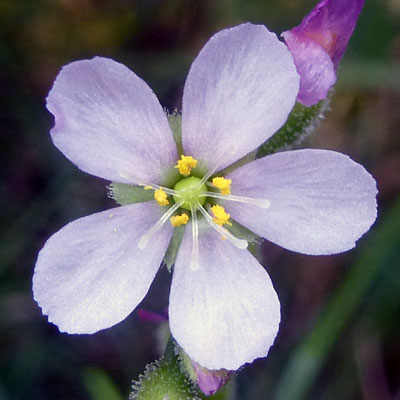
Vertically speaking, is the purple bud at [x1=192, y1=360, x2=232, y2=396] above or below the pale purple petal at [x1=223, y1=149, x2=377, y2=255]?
below

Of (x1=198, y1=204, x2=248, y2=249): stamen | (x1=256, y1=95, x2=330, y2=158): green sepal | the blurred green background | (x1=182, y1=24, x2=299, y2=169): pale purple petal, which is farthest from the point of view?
the blurred green background

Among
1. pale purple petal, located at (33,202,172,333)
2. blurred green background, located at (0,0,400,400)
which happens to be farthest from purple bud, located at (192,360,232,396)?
blurred green background, located at (0,0,400,400)

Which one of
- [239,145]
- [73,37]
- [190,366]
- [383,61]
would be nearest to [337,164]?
[239,145]

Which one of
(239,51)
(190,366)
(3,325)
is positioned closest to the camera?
(239,51)

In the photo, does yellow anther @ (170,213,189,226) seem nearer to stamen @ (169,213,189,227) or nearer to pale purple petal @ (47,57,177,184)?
stamen @ (169,213,189,227)

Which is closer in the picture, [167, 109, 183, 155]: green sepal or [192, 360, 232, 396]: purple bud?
[192, 360, 232, 396]: purple bud

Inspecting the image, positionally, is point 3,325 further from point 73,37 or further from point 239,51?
point 239,51

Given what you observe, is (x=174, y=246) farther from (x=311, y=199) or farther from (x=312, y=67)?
(x=312, y=67)

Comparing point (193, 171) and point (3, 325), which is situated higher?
point (3, 325)
